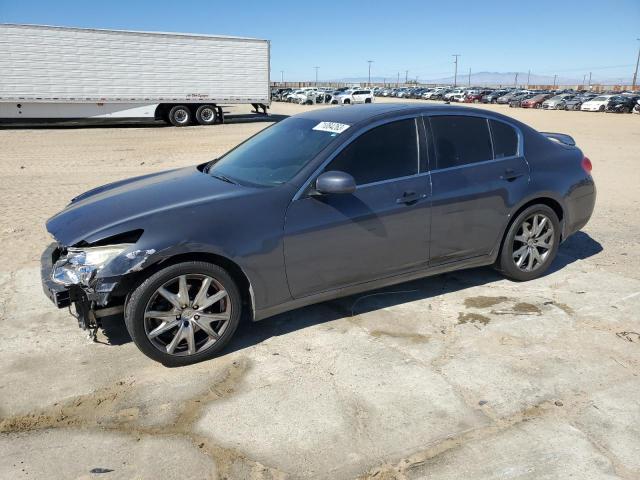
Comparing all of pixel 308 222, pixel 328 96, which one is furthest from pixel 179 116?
pixel 328 96

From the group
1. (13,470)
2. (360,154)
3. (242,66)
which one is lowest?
(13,470)

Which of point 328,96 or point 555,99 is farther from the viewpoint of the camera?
point 328,96

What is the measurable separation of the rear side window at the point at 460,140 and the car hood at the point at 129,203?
1.67 metres

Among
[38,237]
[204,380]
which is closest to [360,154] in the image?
[204,380]

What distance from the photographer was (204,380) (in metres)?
3.34

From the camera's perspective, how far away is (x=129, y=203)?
144 inches

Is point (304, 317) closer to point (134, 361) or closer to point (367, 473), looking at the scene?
point (134, 361)

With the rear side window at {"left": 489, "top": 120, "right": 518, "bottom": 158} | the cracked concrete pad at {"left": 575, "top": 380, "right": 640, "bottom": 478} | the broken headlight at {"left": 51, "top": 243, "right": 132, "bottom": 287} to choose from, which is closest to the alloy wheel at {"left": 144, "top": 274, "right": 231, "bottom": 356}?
the broken headlight at {"left": 51, "top": 243, "right": 132, "bottom": 287}

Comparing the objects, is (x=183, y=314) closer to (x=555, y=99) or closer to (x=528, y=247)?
(x=528, y=247)

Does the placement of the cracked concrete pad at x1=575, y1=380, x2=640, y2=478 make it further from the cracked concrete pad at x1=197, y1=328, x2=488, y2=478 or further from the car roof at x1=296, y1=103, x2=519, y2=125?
the car roof at x1=296, y1=103, x2=519, y2=125

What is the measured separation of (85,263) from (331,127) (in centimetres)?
206

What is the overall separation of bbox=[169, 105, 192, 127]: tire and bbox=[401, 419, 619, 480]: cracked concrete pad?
23.8 meters

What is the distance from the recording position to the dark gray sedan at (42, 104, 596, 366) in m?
3.29

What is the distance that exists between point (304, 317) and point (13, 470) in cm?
225
